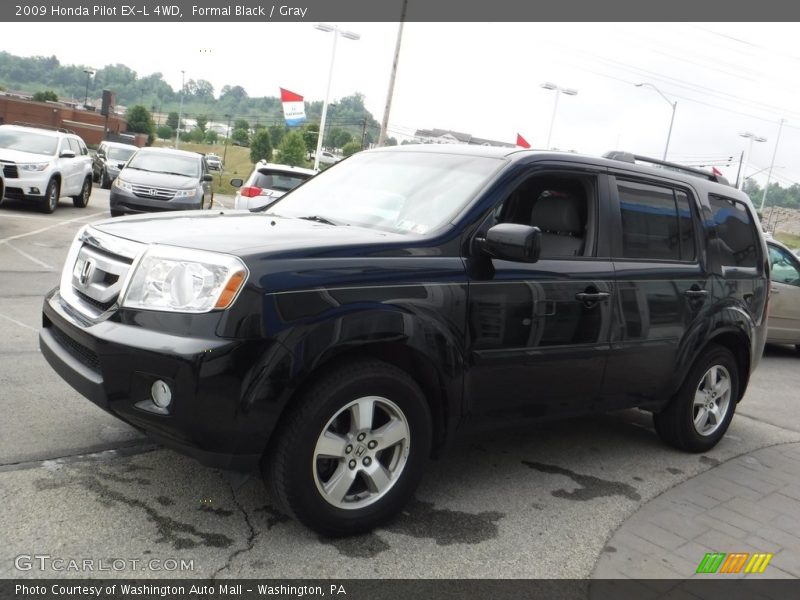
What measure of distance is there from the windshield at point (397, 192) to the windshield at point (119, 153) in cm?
2614

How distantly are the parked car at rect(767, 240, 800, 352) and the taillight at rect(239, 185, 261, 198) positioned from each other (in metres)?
7.66

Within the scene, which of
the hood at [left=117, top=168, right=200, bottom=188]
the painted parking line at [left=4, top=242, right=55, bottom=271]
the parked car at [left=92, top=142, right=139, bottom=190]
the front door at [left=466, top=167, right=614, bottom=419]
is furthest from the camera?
the parked car at [left=92, top=142, right=139, bottom=190]

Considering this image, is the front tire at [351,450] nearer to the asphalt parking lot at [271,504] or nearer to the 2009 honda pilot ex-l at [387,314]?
the 2009 honda pilot ex-l at [387,314]

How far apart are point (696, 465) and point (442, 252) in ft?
9.05

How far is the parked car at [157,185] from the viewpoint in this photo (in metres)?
15.9

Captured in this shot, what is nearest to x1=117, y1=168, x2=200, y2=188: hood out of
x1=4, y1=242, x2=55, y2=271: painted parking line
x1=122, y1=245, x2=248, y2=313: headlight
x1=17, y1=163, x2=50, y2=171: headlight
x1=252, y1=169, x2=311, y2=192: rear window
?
x1=17, y1=163, x2=50, y2=171: headlight

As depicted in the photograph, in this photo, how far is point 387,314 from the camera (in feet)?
11.2

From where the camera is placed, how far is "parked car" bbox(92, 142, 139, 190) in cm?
2772

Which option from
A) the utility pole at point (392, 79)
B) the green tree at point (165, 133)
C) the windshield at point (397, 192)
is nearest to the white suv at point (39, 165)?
the utility pole at point (392, 79)

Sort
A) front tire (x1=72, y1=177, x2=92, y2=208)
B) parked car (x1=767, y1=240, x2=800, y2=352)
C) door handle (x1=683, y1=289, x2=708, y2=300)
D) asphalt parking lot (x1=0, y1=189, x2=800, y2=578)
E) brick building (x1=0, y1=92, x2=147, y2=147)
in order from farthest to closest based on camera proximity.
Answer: brick building (x1=0, y1=92, x2=147, y2=147), front tire (x1=72, y1=177, x2=92, y2=208), parked car (x1=767, y1=240, x2=800, y2=352), door handle (x1=683, y1=289, x2=708, y2=300), asphalt parking lot (x1=0, y1=189, x2=800, y2=578)

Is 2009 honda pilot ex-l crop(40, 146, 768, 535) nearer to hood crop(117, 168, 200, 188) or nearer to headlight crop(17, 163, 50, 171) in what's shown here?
hood crop(117, 168, 200, 188)

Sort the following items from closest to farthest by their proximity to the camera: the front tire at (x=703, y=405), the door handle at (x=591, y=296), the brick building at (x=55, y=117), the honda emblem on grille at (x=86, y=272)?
1. the honda emblem on grille at (x=86, y=272)
2. the door handle at (x=591, y=296)
3. the front tire at (x=703, y=405)
4. the brick building at (x=55, y=117)

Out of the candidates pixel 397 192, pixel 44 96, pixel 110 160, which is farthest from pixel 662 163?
pixel 44 96

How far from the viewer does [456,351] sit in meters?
3.71
